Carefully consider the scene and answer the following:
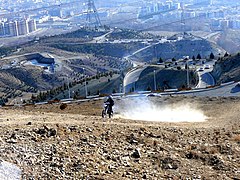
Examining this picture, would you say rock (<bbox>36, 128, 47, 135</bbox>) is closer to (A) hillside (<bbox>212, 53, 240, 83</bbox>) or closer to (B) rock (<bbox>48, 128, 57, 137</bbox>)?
(B) rock (<bbox>48, 128, 57, 137</bbox>)

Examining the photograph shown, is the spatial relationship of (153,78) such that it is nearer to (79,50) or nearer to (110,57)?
(110,57)

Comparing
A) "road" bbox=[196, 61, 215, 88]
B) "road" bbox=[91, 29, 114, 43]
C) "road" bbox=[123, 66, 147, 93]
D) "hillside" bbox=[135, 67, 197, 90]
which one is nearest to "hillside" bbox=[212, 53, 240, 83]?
"road" bbox=[196, 61, 215, 88]

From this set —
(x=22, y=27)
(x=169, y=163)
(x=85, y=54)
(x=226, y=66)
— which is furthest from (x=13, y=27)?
(x=169, y=163)

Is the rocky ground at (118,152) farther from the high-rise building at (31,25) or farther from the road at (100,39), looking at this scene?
the high-rise building at (31,25)

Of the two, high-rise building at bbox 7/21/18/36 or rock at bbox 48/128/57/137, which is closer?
rock at bbox 48/128/57/137

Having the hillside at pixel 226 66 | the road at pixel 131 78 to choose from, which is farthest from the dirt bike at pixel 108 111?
the road at pixel 131 78

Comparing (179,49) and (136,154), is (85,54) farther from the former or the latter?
(136,154)

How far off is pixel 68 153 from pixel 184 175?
92.3 inches

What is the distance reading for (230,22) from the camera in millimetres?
157000

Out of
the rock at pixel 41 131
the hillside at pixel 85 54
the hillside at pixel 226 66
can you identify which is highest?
the rock at pixel 41 131

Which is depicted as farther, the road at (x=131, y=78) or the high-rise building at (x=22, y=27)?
the high-rise building at (x=22, y=27)

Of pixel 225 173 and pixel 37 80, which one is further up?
pixel 225 173

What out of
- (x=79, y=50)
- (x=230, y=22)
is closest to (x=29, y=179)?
(x=79, y=50)

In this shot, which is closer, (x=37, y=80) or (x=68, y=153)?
(x=68, y=153)
